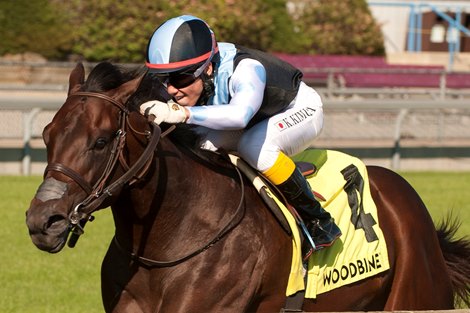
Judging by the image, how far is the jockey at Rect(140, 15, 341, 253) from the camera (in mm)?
4227

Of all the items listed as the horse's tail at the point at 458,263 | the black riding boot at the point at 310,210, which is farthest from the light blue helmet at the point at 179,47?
the horse's tail at the point at 458,263

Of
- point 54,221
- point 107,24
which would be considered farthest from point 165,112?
point 107,24

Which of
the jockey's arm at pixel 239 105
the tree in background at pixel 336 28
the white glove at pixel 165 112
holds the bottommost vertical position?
the tree in background at pixel 336 28

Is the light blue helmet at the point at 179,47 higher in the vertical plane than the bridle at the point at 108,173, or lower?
higher

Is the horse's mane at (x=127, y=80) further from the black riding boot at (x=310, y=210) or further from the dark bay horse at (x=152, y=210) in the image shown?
the black riding boot at (x=310, y=210)

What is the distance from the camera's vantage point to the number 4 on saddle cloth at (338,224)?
4.61 m

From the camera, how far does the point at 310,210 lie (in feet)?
15.4

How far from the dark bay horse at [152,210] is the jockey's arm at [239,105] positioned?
19cm

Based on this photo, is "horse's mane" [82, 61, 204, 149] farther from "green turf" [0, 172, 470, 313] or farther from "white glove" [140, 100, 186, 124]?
"green turf" [0, 172, 470, 313]

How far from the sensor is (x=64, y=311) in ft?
21.1

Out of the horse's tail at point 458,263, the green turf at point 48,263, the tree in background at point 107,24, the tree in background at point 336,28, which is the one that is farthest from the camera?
the tree in background at point 336,28

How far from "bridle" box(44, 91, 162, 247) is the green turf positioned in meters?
2.53

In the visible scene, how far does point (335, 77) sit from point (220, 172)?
1641 centimetres

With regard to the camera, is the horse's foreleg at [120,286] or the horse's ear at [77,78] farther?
the horse's foreleg at [120,286]
